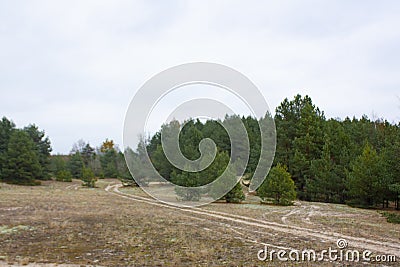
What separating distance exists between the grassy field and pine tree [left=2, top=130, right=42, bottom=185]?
2396cm

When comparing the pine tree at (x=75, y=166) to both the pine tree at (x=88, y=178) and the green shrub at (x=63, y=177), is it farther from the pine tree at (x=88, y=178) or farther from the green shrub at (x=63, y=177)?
the pine tree at (x=88, y=178)

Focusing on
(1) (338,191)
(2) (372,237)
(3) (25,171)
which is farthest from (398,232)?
(3) (25,171)

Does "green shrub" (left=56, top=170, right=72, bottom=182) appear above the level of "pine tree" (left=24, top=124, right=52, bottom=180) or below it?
below

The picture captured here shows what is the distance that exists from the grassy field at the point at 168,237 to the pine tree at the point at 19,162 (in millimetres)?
23960

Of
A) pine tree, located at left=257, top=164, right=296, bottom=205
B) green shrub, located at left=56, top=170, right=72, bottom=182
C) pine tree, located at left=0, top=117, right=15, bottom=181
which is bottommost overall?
green shrub, located at left=56, top=170, right=72, bottom=182

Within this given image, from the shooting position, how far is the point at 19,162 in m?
37.8

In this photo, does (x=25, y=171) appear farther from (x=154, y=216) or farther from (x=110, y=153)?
(x=154, y=216)

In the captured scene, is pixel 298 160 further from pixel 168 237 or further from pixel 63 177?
pixel 63 177

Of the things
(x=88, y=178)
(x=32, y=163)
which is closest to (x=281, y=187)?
(x=88, y=178)

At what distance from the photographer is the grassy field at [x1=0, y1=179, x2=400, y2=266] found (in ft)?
27.2

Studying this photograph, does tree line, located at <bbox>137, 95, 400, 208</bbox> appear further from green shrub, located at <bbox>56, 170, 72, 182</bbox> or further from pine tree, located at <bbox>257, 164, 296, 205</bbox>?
green shrub, located at <bbox>56, 170, 72, 182</bbox>

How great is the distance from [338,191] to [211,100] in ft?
46.5

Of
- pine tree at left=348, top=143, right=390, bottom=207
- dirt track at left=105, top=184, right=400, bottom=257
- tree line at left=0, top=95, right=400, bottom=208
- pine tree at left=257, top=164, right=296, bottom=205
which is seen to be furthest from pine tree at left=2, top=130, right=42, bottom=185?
pine tree at left=348, top=143, right=390, bottom=207

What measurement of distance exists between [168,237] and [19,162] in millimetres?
33053
